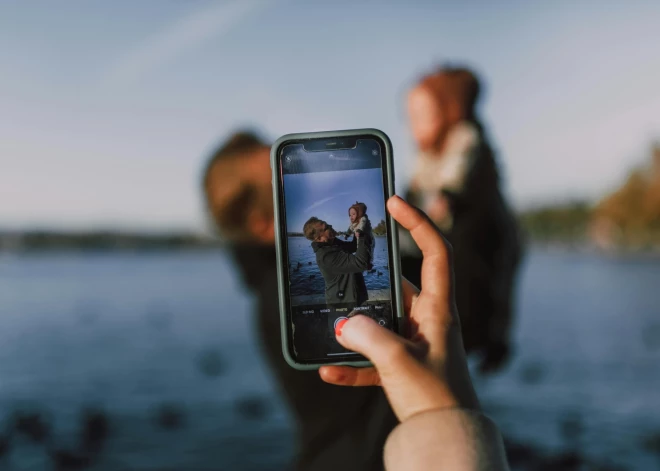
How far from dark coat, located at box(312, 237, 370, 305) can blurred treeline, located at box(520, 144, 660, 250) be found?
85.8 meters

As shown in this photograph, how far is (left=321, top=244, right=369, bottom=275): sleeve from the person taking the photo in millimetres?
1722

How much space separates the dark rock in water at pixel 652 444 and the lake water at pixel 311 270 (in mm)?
18898

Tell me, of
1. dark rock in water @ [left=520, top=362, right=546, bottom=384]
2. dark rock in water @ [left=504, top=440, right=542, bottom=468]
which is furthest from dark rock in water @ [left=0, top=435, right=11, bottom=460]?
dark rock in water @ [left=520, top=362, right=546, bottom=384]

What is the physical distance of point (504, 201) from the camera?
2.89m

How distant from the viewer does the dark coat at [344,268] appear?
172 centimetres

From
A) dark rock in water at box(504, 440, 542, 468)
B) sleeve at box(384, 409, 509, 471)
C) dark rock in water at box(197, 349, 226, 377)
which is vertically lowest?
dark rock in water at box(504, 440, 542, 468)

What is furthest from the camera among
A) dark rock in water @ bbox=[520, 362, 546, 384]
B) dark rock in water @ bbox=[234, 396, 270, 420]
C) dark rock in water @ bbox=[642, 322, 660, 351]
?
dark rock in water @ bbox=[642, 322, 660, 351]

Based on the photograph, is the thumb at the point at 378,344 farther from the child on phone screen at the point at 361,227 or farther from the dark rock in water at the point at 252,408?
the dark rock in water at the point at 252,408

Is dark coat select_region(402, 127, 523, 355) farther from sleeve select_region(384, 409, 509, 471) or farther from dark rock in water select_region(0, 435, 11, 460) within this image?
dark rock in water select_region(0, 435, 11, 460)

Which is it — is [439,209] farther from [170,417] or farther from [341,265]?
[170,417]

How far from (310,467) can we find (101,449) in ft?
58.7

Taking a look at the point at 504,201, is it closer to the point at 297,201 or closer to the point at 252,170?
the point at 252,170

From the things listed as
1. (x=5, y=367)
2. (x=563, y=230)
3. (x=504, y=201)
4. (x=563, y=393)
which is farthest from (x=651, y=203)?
(x=504, y=201)

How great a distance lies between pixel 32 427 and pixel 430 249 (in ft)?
68.1
